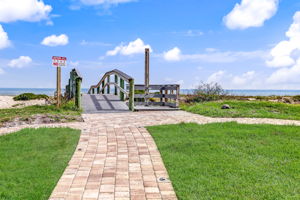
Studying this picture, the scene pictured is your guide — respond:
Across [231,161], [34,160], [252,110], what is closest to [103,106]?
[252,110]

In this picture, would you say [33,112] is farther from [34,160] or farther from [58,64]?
[34,160]

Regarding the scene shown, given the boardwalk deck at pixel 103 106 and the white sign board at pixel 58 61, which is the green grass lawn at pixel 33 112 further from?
the white sign board at pixel 58 61

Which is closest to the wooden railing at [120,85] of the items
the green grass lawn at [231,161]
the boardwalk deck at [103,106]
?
the boardwalk deck at [103,106]

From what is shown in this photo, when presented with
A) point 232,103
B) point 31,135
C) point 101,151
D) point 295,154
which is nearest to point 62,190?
point 101,151

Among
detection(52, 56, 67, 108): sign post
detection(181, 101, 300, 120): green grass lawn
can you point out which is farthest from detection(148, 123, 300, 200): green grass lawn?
detection(52, 56, 67, 108): sign post

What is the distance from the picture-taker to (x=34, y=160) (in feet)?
16.9

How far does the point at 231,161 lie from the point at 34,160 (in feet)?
11.1

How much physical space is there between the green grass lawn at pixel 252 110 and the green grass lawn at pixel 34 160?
644cm

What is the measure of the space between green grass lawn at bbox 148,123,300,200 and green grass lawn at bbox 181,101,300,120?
12.0 ft

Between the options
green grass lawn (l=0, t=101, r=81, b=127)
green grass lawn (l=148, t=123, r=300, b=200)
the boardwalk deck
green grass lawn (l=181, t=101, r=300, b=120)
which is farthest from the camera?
the boardwalk deck

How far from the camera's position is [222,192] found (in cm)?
374

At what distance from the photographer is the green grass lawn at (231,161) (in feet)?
12.6

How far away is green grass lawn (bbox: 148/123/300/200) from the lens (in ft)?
12.6

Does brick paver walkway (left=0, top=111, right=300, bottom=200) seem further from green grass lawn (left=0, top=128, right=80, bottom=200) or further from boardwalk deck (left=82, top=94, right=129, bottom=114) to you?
boardwalk deck (left=82, top=94, right=129, bottom=114)
